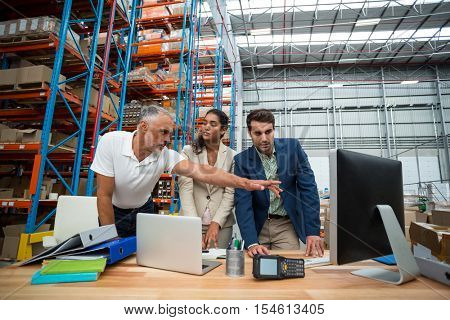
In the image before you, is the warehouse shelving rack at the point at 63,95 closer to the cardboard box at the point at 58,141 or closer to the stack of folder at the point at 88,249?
the cardboard box at the point at 58,141

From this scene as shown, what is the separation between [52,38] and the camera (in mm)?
3057

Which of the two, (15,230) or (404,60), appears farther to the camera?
(404,60)

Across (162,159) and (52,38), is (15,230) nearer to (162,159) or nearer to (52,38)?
(52,38)

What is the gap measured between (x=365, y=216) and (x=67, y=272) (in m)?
1.07

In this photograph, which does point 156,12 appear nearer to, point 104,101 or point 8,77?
point 104,101

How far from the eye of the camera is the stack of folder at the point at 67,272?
0.86m

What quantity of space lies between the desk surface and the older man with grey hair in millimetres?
624

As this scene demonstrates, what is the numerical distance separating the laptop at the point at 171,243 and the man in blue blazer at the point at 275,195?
62cm

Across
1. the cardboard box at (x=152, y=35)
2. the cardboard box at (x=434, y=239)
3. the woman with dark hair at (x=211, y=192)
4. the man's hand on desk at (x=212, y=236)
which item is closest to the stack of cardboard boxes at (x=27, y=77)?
the woman with dark hair at (x=211, y=192)

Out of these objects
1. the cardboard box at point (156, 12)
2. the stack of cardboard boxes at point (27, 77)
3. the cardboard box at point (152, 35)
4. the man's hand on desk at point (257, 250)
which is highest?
the cardboard box at point (156, 12)

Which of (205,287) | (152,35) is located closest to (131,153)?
(205,287)

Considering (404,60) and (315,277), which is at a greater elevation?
(404,60)

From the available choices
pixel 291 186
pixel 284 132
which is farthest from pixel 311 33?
pixel 291 186

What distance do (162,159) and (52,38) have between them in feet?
7.90
